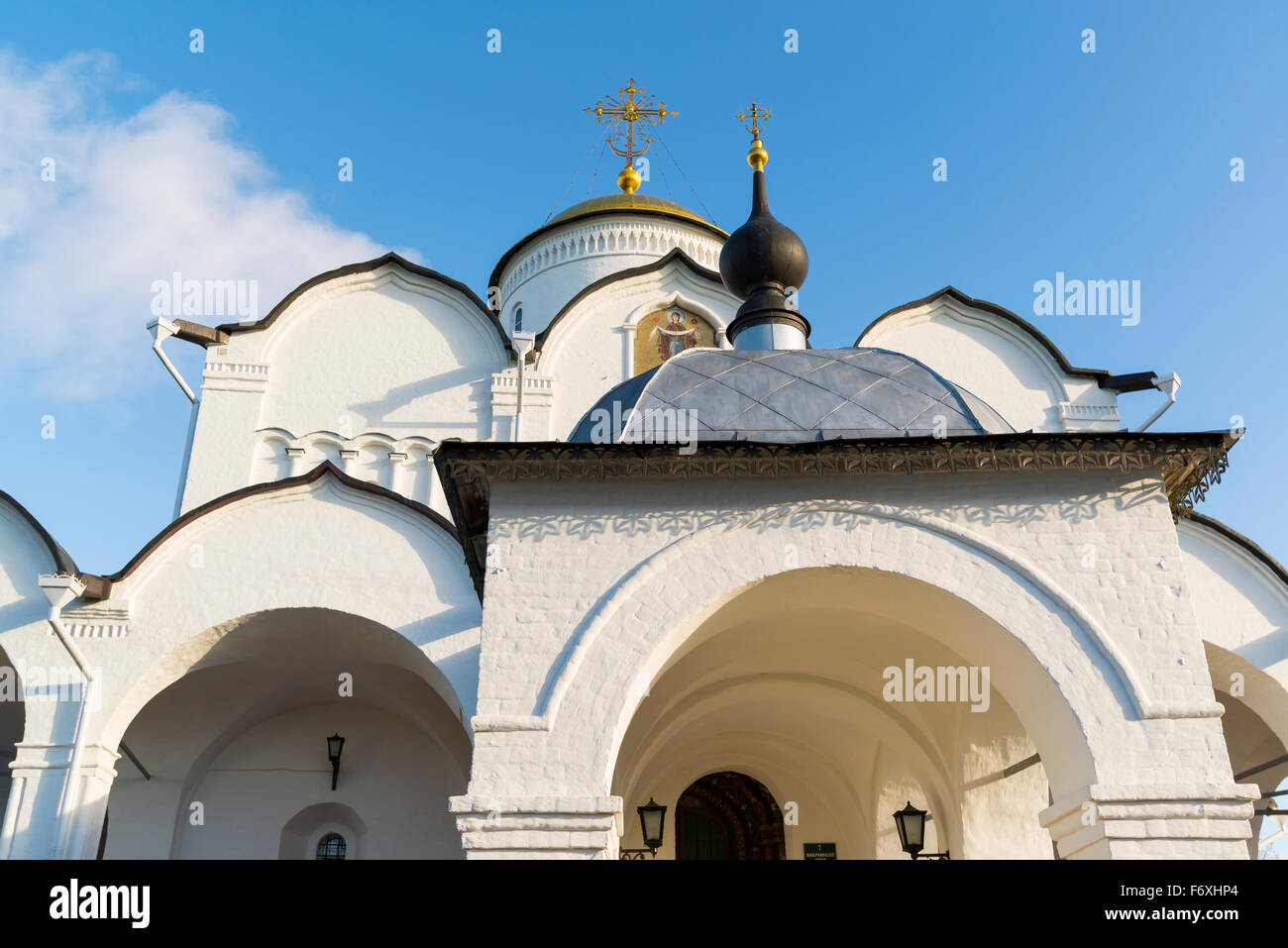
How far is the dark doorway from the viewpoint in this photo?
10.3 meters

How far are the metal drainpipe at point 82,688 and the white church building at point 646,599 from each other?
0.03m

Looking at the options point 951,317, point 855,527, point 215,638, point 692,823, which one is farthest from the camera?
point 951,317

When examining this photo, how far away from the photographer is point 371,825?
31.1 feet

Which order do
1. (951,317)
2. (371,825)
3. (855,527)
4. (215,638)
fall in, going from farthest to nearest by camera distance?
(951,317) → (371,825) → (215,638) → (855,527)

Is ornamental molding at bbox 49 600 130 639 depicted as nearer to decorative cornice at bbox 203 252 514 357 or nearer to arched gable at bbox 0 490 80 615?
arched gable at bbox 0 490 80 615

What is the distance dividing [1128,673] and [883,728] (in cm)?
357

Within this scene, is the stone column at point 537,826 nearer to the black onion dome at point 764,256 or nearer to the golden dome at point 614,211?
the black onion dome at point 764,256

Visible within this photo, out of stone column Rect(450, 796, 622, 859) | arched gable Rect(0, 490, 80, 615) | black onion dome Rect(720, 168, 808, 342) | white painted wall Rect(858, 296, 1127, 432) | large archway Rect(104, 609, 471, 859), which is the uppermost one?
white painted wall Rect(858, 296, 1127, 432)

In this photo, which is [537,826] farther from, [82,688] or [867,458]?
[82,688]

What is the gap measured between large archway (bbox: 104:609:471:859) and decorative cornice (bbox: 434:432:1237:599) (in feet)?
12.2

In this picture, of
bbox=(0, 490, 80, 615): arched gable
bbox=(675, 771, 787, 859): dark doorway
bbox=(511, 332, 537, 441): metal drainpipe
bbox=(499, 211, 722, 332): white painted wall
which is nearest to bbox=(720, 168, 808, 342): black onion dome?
bbox=(511, 332, 537, 441): metal drainpipe

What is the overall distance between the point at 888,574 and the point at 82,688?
554 centimetres
